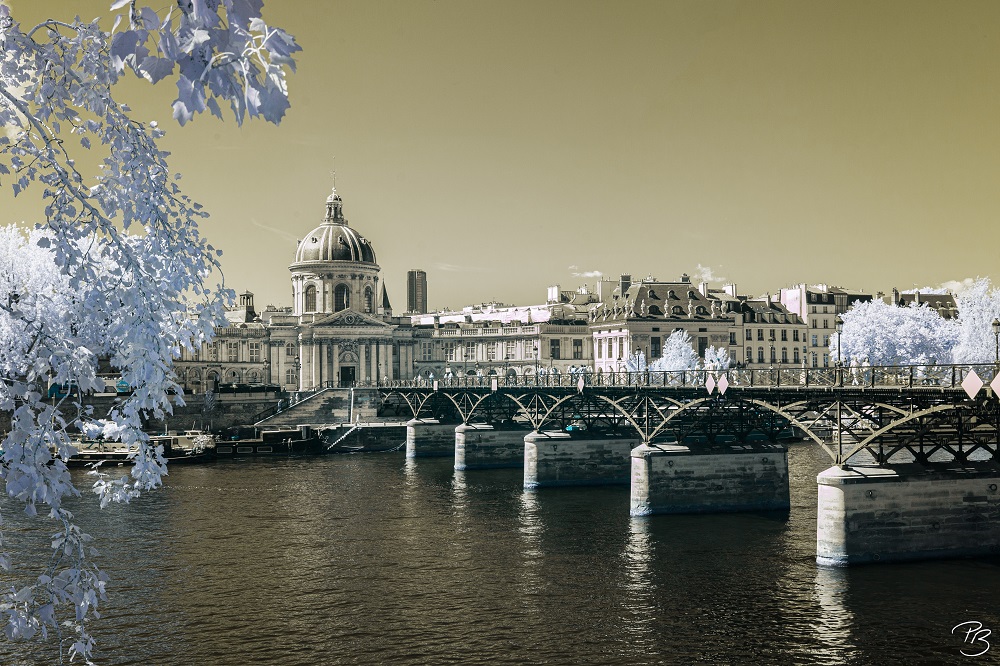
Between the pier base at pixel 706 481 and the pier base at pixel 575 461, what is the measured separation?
1357 cm

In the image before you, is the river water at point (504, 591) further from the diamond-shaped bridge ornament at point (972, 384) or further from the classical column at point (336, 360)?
the classical column at point (336, 360)

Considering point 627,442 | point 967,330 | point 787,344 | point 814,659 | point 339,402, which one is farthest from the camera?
point 787,344

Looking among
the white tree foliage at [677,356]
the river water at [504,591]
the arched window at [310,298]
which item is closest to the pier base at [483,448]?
the river water at [504,591]

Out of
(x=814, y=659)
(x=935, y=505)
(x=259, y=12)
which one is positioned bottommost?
(x=814, y=659)

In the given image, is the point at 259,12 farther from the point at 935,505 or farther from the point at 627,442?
the point at 627,442

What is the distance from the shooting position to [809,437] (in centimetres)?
6562

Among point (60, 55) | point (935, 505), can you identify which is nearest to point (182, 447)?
point (935, 505)

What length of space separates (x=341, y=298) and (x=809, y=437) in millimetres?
110323

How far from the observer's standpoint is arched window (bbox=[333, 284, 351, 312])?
165 m

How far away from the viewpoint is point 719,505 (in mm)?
55875

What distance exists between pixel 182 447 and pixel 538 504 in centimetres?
4684
